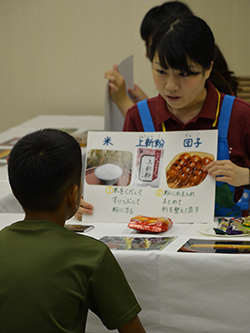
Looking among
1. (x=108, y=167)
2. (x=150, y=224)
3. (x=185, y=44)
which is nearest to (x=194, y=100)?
(x=185, y=44)

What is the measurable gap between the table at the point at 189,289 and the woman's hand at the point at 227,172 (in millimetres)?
270

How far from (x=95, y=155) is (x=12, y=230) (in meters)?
0.55

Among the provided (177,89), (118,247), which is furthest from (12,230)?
(177,89)

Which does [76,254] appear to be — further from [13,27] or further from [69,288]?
[13,27]

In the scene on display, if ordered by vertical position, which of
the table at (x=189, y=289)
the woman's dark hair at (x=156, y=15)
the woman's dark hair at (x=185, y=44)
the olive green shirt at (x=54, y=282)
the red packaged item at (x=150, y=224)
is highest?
the woman's dark hair at (x=156, y=15)

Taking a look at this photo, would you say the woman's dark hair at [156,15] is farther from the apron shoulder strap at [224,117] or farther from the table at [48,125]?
the apron shoulder strap at [224,117]

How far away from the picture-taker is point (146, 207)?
1220 millimetres

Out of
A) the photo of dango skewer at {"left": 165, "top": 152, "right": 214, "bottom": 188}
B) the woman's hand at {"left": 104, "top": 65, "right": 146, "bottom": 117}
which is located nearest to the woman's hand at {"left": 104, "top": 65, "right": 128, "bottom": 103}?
the woman's hand at {"left": 104, "top": 65, "right": 146, "bottom": 117}

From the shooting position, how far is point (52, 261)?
2.42 feet

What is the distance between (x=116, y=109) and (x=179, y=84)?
2.82 ft

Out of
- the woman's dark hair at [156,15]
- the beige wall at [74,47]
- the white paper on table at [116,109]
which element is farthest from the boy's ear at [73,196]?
the beige wall at [74,47]

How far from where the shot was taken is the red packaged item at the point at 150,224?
3.61ft

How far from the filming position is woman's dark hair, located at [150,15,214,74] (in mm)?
1199

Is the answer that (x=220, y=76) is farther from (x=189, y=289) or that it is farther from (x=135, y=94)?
(x=189, y=289)
